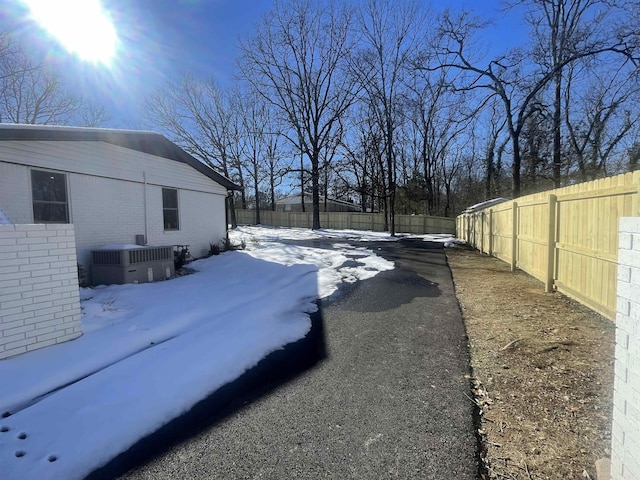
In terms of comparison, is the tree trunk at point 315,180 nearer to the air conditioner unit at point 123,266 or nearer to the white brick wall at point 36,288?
the air conditioner unit at point 123,266

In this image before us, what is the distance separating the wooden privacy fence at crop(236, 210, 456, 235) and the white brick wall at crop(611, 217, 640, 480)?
1004 inches

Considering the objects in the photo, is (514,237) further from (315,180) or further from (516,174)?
(315,180)

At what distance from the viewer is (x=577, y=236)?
4770 millimetres

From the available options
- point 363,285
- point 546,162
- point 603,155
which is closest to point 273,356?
point 363,285

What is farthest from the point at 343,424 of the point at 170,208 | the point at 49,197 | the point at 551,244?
the point at 170,208

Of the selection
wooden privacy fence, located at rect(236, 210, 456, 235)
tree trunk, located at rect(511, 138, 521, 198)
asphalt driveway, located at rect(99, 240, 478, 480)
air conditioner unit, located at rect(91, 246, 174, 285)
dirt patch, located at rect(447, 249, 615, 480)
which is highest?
tree trunk, located at rect(511, 138, 521, 198)

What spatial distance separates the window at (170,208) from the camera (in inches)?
366

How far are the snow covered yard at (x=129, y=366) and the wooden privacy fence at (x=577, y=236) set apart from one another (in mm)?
3753

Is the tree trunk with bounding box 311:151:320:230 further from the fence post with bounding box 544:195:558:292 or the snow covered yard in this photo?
the fence post with bounding box 544:195:558:292

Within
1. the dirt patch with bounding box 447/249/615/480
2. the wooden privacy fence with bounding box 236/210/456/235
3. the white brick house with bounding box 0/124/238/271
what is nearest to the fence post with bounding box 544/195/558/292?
the dirt patch with bounding box 447/249/615/480

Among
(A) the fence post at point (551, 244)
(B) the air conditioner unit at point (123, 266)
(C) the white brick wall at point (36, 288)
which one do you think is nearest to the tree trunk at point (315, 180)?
(B) the air conditioner unit at point (123, 266)

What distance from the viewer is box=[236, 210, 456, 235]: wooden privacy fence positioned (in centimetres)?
2652

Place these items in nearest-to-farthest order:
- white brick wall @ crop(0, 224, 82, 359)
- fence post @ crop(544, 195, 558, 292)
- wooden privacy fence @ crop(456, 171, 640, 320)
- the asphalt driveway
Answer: the asphalt driveway < white brick wall @ crop(0, 224, 82, 359) < wooden privacy fence @ crop(456, 171, 640, 320) < fence post @ crop(544, 195, 558, 292)

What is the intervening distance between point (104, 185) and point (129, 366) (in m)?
5.71
